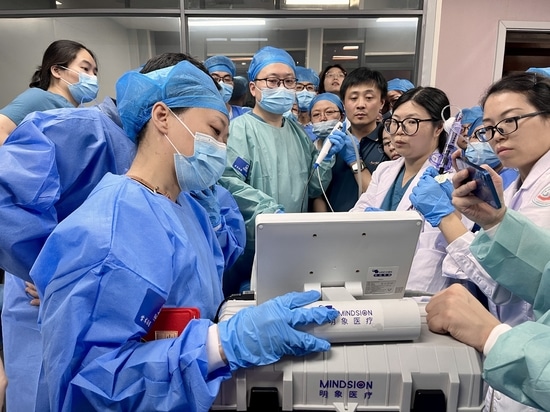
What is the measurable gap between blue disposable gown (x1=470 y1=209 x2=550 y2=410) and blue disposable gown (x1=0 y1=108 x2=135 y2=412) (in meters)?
1.07

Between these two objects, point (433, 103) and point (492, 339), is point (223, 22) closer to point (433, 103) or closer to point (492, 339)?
point (433, 103)

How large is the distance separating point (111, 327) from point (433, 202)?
1039 millimetres

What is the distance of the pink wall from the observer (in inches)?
145

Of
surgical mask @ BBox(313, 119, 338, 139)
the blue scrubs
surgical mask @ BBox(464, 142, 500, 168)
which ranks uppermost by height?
the blue scrubs

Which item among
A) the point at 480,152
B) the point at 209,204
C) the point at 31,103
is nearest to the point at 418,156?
the point at 480,152

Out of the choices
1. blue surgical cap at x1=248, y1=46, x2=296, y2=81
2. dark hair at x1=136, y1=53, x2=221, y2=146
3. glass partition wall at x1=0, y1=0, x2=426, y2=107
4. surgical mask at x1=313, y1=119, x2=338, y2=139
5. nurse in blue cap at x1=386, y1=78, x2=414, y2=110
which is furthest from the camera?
glass partition wall at x1=0, y1=0, x2=426, y2=107

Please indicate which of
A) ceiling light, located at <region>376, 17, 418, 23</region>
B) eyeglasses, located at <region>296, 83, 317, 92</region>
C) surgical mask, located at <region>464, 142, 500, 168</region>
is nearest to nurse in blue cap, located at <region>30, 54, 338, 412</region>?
surgical mask, located at <region>464, 142, 500, 168</region>

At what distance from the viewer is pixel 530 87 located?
1.20 metres

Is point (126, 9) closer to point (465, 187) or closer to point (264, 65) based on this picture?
point (264, 65)

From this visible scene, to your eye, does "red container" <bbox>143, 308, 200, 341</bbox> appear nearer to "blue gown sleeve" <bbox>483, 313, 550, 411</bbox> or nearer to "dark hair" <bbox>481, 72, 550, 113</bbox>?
"blue gown sleeve" <bbox>483, 313, 550, 411</bbox>

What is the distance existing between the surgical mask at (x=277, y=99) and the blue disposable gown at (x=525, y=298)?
4.23 ft

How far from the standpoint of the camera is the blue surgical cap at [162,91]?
0.96 metres

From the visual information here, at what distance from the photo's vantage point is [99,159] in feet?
3.92

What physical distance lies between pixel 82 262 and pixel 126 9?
3306 mm
